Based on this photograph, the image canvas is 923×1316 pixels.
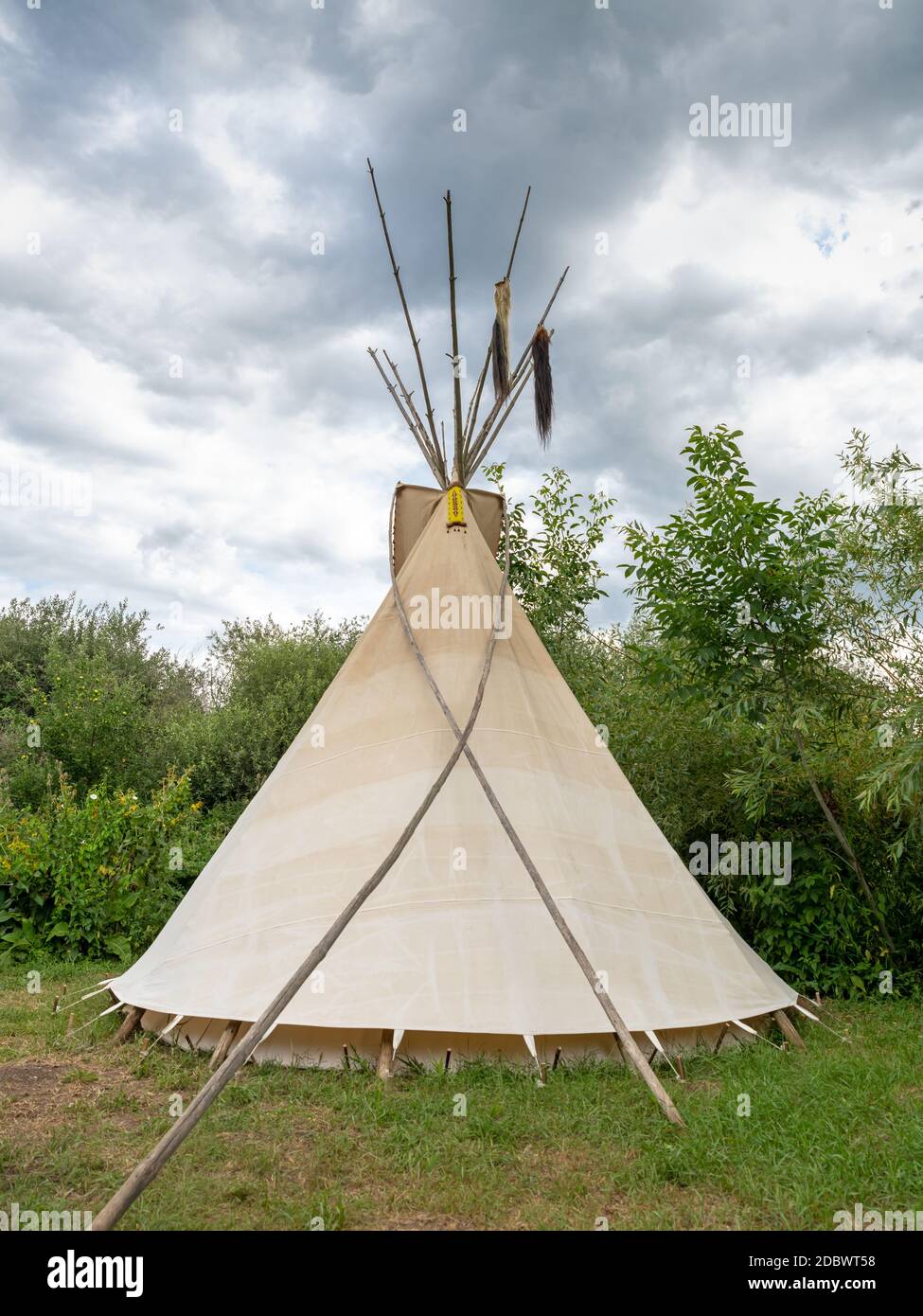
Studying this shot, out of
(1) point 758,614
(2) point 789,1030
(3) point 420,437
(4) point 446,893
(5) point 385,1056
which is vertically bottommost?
(2) point 789,1030

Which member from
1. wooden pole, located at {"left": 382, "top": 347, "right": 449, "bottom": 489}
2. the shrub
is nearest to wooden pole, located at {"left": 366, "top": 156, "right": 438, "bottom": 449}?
wooden pole, located at {"left": 382, "top": 347, "right": 449, "bottom": 489}

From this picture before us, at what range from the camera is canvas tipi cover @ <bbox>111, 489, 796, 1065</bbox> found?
341cm

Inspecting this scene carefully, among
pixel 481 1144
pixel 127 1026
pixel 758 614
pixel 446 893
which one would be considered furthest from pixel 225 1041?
pixel 758 614

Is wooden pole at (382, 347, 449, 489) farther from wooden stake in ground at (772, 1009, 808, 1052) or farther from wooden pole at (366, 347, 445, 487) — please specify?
wooden stake in ground at (772, 1009, 808, 1052)

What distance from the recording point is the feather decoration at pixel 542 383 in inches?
207

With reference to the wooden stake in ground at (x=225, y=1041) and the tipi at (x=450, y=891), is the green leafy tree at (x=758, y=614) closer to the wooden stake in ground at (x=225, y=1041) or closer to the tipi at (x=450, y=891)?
the tipi at (x=450, y=891)

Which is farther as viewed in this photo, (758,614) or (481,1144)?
(758,614)

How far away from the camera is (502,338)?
5219 millimetres

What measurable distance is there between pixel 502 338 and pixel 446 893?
3.15m

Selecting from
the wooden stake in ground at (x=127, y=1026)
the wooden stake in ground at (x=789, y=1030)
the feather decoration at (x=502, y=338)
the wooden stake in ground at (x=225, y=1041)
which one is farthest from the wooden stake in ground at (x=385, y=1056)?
the feather decoration at (x=502, y=338)

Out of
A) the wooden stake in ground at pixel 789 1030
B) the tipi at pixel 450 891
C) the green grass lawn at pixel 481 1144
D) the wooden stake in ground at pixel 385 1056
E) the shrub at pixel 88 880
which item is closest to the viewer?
the green grass lawn at pixel 481 1144

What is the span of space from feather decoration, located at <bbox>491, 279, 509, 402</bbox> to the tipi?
305 millimetres

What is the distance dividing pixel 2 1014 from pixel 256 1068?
180cm

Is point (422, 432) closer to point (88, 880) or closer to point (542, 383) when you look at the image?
point (542, 383)
